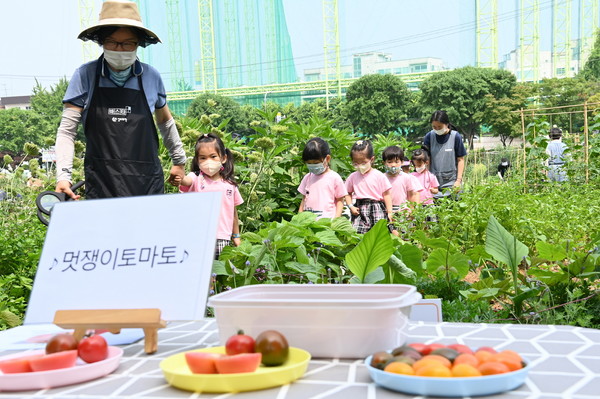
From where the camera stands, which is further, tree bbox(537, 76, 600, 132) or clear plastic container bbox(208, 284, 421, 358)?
tree bbox(537, 76, 600, 132)

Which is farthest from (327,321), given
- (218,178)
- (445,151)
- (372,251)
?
(445,151)

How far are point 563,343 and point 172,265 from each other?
0.64 meters

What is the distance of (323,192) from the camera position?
179 inches

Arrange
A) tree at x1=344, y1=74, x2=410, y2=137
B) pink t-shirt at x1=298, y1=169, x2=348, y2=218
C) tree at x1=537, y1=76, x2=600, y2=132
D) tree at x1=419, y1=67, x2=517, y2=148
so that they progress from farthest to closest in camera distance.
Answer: tree at x1=344, y1=74, x2=410, y2=137 → tree at x1=419, y1=67, x2=517, y2=148 → tree at x1=537, y1=76, x2=600, y2=132 → pink t-shirt at x1=298, y1=169, x2=348, y2=218

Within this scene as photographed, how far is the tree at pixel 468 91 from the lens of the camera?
154 ft

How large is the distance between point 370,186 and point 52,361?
4256 millimetres

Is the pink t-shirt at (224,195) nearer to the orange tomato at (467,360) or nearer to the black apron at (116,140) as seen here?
the black apron at (116,140)

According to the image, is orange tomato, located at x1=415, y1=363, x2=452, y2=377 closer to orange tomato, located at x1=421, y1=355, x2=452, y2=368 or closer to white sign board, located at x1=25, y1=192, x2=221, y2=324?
orange tomato, located at x1=421, y1=355, x2=452, y2=368

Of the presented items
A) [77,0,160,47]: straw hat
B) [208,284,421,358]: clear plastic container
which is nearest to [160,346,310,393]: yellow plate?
[208,284,421,358]: clear plastic container

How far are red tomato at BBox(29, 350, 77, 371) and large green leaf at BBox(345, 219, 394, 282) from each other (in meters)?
0.81

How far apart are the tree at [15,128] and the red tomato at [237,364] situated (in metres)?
54.9

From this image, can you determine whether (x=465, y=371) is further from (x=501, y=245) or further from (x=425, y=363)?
(x=501, y=245)

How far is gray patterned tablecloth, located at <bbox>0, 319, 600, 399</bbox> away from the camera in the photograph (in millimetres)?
842

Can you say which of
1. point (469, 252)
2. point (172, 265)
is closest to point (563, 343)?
point (172, 265)
